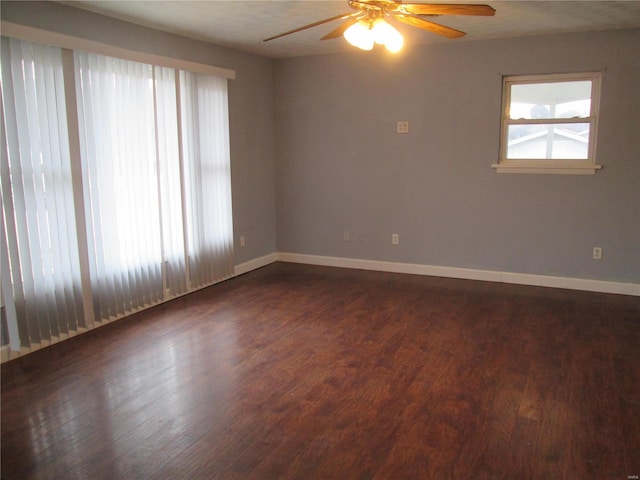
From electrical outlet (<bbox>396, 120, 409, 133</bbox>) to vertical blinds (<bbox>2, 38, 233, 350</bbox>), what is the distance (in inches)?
72.1

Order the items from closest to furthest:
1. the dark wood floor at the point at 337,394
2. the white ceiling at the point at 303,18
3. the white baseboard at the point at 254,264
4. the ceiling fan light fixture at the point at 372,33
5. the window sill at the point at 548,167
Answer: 1. the dark wood floor at the point at 337,394
2. the ceiling fan light fixture at the point at 372,33
3. the white ceiling at the point at 303,18
4. the window sill at the point at 548,167
5. the white baseboard at the point at 254,264

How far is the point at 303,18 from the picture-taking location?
379 cm

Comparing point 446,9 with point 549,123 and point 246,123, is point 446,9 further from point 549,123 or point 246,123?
point 246,123

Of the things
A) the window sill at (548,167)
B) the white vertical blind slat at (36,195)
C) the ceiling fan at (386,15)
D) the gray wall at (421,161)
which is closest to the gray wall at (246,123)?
the gray wall at (421,161)

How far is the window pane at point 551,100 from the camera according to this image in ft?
15.2

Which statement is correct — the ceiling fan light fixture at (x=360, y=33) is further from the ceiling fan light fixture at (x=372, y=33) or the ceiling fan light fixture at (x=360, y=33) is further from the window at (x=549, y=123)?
the window at (x=549, y=123)

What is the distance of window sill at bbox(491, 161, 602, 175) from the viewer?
15.0 feet

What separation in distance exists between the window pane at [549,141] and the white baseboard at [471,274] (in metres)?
1.20

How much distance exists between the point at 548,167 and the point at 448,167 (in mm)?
953

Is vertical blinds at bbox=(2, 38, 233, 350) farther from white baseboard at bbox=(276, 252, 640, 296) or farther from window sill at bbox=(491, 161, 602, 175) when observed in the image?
window sill at bbox=(491, 161, 602, 175)

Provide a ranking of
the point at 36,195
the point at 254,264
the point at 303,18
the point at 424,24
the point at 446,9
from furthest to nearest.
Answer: the point at 254,264 < the point at 303,18 < the point at 36,195 < the point at 424,24 < the point at 446,9

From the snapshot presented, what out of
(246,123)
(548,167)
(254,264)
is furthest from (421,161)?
(254,264)

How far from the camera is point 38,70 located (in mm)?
3207

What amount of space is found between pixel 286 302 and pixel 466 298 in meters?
1.68
